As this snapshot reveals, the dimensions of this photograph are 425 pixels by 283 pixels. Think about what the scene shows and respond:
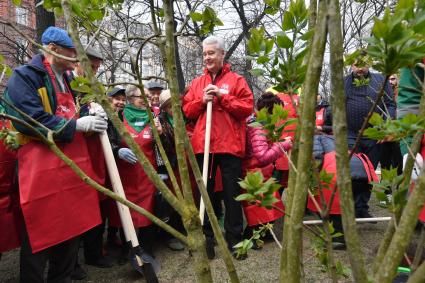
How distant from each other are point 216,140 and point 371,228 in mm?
1954

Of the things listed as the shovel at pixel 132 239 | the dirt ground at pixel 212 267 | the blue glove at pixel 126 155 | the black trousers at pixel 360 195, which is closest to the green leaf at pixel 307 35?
the shovel at pixel 132 239

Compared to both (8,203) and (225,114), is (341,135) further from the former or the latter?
(225,114)

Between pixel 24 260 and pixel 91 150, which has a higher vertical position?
pixel 91 150

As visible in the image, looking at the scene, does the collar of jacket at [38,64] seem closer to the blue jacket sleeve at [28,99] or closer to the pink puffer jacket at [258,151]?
the blue jacket sleeve at [28,99]

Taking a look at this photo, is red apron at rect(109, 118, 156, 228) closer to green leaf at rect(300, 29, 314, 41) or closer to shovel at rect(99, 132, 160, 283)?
shovel at rect(99, 132, 160, 283)

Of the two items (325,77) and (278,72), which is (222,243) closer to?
(278,72)

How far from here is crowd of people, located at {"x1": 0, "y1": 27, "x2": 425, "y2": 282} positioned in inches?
94.6

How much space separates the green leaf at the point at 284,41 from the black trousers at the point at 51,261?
216 centimetres

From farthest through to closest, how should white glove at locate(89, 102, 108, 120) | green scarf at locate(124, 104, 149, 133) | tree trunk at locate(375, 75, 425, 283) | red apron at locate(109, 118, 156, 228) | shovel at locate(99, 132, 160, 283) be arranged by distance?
green scarf at locate(124, 104, 149, 133) → red apron at locate(109, 118, 156, 228) → white glove at locate(89, 102, 108, 120) → shovel at locate(99, 132, 160, 283) → tree trunk at locate(375, 75, 425, 283)

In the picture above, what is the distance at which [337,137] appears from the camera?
27.5 inches

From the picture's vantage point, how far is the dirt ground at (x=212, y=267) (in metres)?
2.91

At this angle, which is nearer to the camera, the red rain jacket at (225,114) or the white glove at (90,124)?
the white glove at (90,124)

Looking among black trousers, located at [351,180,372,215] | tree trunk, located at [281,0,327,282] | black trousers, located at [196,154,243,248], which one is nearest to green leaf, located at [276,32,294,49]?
tree trunk, located at [281,0,327,282]

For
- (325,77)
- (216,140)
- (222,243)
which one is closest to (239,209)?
(216,140)
